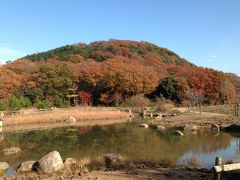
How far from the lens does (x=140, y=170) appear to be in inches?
426

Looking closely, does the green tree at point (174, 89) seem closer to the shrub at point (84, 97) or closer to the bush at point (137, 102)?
the bush at point (137, 102)

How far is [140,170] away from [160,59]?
71429 millimetres

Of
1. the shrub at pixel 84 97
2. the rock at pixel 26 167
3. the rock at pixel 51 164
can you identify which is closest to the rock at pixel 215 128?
the rock at pixel 51 164

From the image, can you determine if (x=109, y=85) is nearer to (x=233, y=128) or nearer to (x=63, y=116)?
(x=63, y=116)

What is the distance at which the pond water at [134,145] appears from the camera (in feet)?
48.0

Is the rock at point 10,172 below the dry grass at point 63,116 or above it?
below

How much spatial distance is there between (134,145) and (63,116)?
17528 millimetres

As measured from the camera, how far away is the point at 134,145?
18.4 m

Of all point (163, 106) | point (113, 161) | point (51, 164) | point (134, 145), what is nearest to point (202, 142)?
point (134, 145)

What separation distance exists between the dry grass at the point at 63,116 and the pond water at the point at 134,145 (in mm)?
6377

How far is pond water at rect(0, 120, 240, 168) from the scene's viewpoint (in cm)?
1462

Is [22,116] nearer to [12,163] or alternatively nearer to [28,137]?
[28,137]

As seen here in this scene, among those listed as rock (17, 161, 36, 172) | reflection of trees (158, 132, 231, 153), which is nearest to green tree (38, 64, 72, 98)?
reflection of trees (158, 132, 231, 153)

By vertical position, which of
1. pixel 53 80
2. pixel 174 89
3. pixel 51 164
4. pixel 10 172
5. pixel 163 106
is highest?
pixel 53 80
